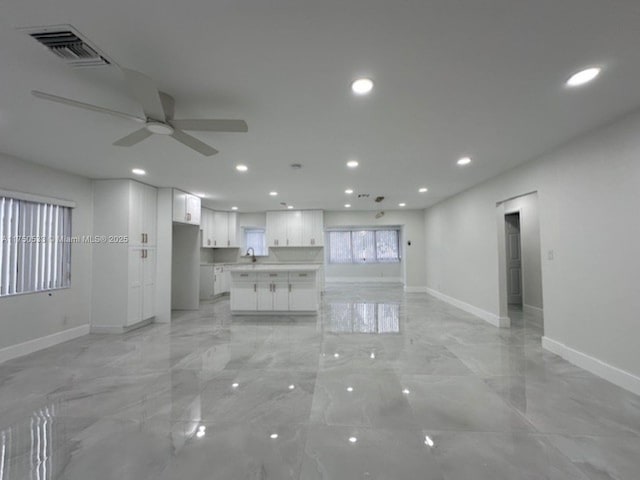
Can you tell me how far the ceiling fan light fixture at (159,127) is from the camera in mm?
2029

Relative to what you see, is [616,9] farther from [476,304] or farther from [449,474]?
[476,304]

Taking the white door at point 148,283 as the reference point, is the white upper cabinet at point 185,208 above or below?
above

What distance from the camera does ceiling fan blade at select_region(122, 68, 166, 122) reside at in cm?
152

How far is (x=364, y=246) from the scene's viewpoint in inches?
425

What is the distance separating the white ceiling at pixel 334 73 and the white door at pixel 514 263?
345 centimetres

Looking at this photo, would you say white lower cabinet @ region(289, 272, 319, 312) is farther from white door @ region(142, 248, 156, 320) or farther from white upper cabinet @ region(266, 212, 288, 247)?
white upper cabinet @ region(266, 212, 288, 247)

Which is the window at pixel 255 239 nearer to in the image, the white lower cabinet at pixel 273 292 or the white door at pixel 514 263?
the white lower cabinet at pixel 273 292

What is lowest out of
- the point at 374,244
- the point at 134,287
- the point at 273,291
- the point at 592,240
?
the point at 273,291

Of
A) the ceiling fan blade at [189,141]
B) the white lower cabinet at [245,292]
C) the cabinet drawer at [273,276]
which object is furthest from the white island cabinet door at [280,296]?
the ceiling fan blade at [189,141]

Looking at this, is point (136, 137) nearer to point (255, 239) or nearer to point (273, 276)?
point (273, 276)

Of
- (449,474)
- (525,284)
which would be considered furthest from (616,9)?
(525,284)

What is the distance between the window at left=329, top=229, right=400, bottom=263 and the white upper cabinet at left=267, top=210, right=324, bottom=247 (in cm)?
302

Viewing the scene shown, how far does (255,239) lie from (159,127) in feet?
23.4

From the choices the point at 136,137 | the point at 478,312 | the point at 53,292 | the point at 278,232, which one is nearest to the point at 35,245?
the point at 53,292
